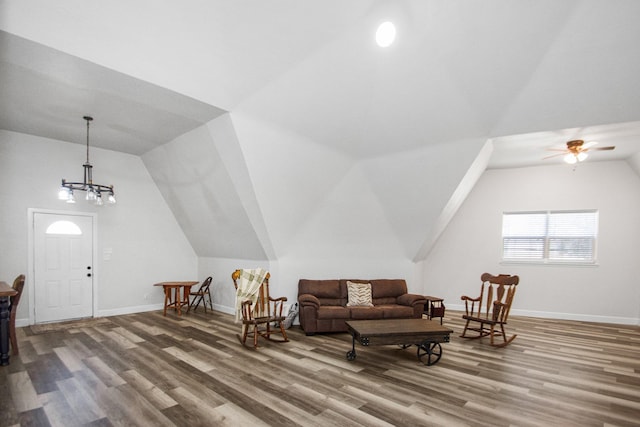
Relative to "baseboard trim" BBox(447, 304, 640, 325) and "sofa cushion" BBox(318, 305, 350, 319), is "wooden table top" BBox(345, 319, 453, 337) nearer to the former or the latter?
"sofa cushion" BBox(318, 305, 350, 319)

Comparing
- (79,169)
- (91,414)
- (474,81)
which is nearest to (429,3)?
(474,81)

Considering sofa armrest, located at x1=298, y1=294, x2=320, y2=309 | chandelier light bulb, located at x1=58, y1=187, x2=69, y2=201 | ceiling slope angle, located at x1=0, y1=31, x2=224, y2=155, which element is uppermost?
ceiling slope angle, located at x1=0, y1=31, x2=224, y2=155

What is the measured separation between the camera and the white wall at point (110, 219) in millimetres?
5176

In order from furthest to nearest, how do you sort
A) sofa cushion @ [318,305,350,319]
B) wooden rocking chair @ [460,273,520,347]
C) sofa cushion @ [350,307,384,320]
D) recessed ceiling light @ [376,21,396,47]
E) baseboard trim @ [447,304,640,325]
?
baseboard trim @ [447,304,640,325] < sofa cushion @ [350,307,384,320] < sofa cushion @ [318,305,350,319] < wooden rocking chair @ [460,273,520,347] < recessed ceiling light @ [376,21,396,47]

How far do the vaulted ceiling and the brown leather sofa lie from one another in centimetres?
91

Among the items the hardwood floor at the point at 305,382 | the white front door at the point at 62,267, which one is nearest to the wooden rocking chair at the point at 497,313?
the hardwood floor at the point at 305,382

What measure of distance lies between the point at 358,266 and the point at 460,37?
14.0ft

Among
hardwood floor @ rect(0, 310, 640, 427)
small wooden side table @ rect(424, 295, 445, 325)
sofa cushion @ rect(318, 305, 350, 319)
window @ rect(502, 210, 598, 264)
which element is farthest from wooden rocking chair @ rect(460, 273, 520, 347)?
window @ rect(502, 210, 598, 264)

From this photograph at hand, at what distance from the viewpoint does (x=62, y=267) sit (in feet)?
18.5

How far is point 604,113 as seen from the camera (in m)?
3.64

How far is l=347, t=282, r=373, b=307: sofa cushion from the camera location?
18.7 feet

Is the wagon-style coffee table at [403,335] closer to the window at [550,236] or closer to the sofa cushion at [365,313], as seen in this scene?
the sofa cushion at [365,313]

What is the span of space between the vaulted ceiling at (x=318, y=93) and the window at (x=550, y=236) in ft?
4.62

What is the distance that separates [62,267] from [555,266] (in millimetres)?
9153
